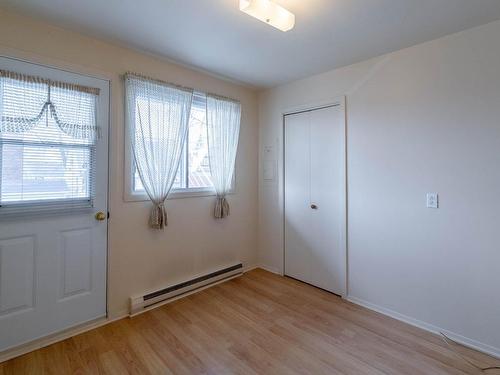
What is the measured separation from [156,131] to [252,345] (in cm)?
206

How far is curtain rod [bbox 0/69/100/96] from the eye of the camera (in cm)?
181

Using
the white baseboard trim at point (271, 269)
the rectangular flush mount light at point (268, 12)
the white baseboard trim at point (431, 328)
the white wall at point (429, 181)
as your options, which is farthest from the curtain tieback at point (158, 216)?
the white baseboard trim at point (431, 328)

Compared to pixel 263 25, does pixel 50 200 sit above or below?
below

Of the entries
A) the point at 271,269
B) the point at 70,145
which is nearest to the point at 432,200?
the point at 271,269

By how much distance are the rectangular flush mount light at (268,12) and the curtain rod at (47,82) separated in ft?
4.69

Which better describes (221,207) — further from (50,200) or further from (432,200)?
(432,200)

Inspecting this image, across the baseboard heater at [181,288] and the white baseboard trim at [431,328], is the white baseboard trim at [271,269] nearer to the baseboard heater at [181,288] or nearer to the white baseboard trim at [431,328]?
the baseboard heater at [181,288]

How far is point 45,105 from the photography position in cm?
194

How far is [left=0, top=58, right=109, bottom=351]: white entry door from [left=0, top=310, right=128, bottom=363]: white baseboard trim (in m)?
0.04

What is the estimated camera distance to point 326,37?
2.15 m

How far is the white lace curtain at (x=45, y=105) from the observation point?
1.81 m

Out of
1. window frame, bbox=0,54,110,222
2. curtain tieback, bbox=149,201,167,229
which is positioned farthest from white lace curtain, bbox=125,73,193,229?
window frame, bbox=0,54,110,222

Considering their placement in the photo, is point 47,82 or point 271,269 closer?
point 47,82

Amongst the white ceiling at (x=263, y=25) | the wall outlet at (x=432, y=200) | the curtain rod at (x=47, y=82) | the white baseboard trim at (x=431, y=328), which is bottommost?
the white baseboard trim at (x=431, y=328)
